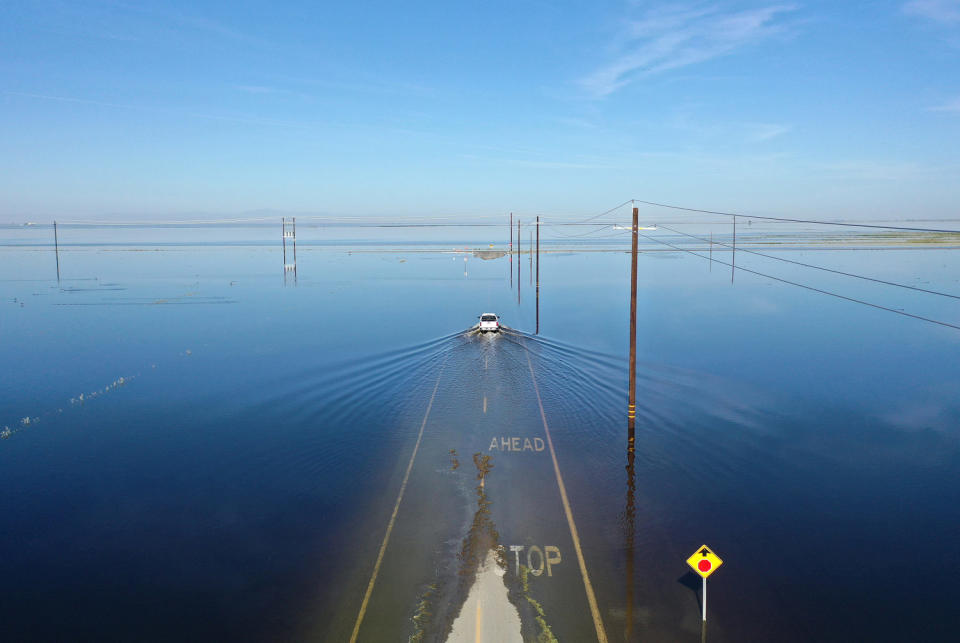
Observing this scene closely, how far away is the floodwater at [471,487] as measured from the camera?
1756 cm

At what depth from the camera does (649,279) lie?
134 m

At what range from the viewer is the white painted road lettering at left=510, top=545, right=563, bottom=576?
19359 mm

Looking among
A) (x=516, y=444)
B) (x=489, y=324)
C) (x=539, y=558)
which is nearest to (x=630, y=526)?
(x=539, y=558)

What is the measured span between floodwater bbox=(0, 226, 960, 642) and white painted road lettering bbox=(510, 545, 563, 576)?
3.2 inches

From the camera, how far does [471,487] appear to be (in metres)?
25.6

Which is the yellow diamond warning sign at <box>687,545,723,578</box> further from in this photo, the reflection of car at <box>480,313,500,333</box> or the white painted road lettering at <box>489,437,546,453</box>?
the reflection of car at <box>480,313,500,333</box>

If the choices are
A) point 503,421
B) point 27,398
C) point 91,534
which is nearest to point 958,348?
point 503,421

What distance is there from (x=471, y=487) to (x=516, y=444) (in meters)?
5.62

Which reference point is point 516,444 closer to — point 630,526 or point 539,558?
point 630,526

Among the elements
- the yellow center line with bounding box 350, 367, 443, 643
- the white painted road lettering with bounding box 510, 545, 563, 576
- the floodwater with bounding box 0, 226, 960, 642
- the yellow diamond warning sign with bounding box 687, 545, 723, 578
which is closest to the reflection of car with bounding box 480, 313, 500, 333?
the floodwater with bounding box 0, 226, 960, 642

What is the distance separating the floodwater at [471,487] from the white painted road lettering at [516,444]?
0.20m

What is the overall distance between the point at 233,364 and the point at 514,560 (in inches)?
1477

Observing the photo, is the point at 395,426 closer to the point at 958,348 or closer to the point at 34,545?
the point at 34,545

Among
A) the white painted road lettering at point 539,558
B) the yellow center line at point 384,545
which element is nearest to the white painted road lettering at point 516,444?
the yellow center line at point 384,545
